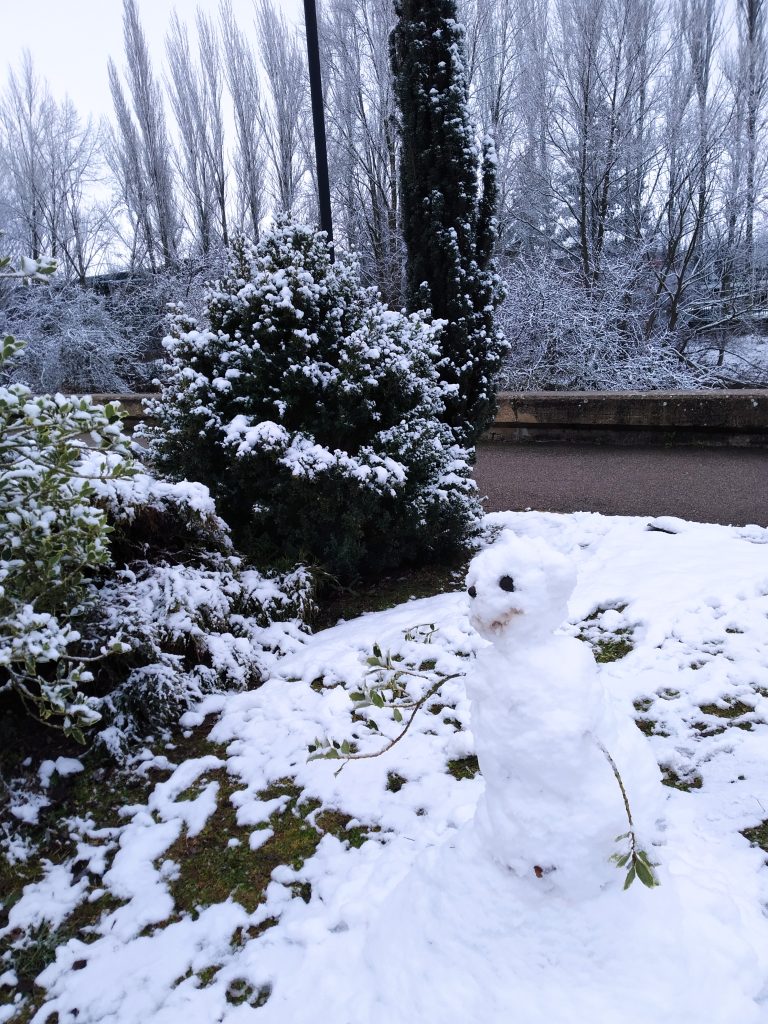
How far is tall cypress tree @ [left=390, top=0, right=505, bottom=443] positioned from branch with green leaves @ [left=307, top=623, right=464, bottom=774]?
271 cm

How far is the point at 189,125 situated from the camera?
17.2 meters

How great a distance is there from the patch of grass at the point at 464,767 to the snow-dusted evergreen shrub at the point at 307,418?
162 cm

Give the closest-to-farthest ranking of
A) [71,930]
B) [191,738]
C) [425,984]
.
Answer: [425,984] → [71,930] → [191,738]

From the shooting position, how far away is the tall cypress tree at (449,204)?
5.56 metres

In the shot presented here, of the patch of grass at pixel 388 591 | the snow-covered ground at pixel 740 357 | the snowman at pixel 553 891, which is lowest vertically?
the patch of grass at pixel 388 591

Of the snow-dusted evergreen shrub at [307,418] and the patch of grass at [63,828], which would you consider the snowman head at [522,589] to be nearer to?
the patch of grass at [63,828]

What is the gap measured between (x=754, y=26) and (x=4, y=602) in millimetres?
17622

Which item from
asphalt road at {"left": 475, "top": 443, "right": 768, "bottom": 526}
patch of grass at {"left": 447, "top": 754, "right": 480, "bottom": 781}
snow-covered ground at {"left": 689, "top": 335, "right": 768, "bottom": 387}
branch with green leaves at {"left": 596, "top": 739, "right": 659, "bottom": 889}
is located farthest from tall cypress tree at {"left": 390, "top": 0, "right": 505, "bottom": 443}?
snow-covered ground at {"left": 689, "top": 335, "right": 768, "bottom": 387}

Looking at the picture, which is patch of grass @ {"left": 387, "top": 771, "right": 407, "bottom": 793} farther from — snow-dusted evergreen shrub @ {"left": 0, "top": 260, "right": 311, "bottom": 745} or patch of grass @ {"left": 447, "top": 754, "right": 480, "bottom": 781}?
snow-dusted evergreen shrub @ {"left": 0, "top": 260, "right": 311, "bottom": 745}

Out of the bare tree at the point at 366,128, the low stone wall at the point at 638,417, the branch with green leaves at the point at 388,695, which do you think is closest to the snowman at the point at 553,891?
the branch with green leaves at the point at 388,695

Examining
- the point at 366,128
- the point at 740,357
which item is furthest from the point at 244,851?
the point at 366,128

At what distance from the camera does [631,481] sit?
6.09m

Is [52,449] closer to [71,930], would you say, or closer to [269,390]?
[71,930]

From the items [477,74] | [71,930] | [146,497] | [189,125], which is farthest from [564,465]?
[189,125]
